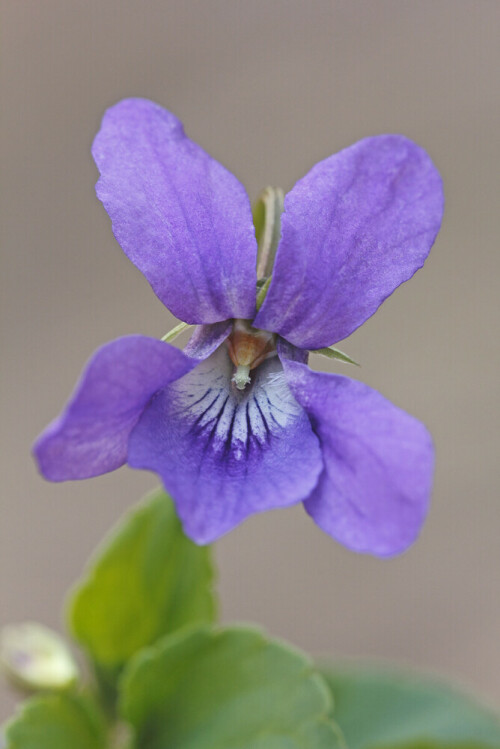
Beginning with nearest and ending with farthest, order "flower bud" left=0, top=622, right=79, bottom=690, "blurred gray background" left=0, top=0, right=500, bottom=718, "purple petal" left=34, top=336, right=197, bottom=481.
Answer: "purple petal" left=34, top=336, right=197, bottom=481 → "flower bud" left=0, top=622, right=79, bottom=690 → "blurred gray background" left=0, top=0, right=500, bottom=718

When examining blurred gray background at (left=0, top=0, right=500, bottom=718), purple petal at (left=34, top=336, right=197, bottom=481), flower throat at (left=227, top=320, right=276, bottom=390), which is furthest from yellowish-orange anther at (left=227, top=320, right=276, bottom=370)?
blurred gray background at (left=0, top=0, right=500, bottom=718)

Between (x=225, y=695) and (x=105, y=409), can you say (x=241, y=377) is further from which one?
(x=225, y=695)

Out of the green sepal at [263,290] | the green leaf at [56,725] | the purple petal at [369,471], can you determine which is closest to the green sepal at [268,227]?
the green sepal at [263,290]

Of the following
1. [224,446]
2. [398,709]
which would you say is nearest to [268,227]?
[224,446]

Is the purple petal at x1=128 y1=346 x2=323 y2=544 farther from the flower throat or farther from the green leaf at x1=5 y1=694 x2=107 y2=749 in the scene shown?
the green leaf at x1=5 y1=694 x2=107 y2=749

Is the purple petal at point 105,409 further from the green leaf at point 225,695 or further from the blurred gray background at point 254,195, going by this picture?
the blurred gray background at point 254,195

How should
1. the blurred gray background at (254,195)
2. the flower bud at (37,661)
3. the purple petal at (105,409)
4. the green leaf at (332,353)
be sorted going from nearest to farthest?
the purple petal at (105,409) < the green leaf at (332,353) < the flower bud at (37,661) < the blurred gray background at (254,195)

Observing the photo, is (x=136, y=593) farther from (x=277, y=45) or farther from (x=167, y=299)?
(x=277, y=45)
